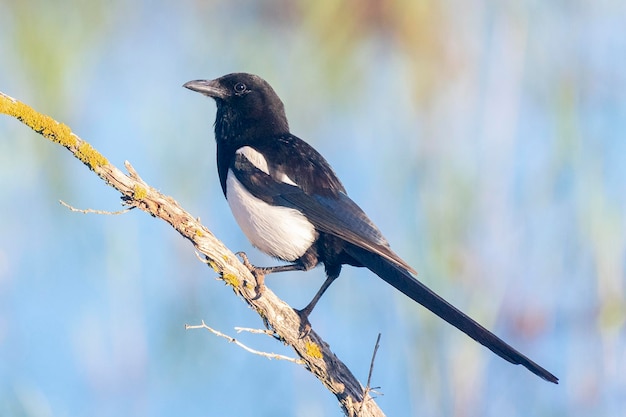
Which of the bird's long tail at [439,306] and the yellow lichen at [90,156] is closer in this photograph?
the yellow lichen at [90,156]

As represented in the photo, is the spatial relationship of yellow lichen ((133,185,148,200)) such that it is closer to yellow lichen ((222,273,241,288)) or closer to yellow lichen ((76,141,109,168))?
yellow lichen ((76,141,109,168))

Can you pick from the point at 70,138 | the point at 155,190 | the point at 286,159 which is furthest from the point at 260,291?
the point at 286,159

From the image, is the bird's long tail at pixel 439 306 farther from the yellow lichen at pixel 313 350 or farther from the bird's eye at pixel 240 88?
the bird's eye at pixel 240 88

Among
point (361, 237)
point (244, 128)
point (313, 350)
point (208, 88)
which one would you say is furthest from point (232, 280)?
point (208, 88)

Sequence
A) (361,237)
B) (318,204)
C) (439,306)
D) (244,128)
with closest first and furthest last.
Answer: (439,306)
(361,237)
(318,204)
(244,128)

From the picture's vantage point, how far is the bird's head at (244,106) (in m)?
2.24

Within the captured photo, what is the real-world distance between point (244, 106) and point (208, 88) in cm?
12

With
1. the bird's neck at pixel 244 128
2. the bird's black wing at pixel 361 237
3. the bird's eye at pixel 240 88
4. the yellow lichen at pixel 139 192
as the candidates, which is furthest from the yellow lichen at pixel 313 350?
the bird's eye at pixel 240 88

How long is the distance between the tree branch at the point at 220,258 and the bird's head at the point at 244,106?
0.76 metres

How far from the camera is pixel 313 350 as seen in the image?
1.56m

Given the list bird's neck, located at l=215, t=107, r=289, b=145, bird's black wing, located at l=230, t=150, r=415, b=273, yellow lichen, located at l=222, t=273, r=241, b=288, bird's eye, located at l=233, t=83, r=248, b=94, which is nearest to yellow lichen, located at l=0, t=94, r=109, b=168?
yellow lichen, located at l=222, t=273, r=241, b=288

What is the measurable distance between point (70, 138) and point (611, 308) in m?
1.67

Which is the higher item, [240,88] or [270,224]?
[240,88]

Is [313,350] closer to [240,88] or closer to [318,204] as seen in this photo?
[318,204]
